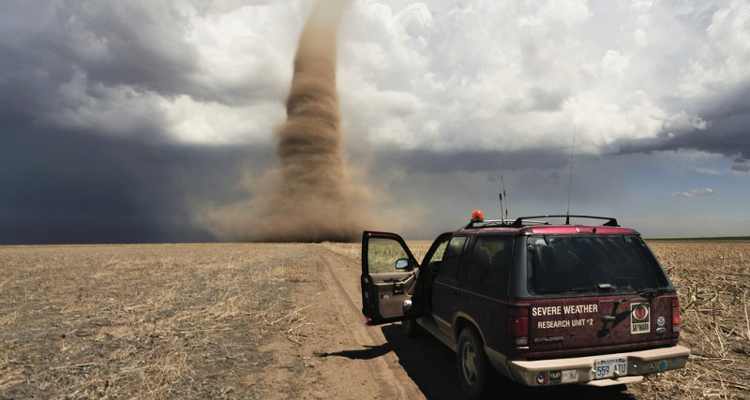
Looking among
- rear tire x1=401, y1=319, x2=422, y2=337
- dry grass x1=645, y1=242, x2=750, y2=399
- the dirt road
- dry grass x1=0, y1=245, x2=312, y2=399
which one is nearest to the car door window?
rear tire x1=401, y1=319, x2=422, y2=337

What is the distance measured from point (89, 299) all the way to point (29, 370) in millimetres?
6513

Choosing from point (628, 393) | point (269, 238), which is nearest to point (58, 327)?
point (628, 393)

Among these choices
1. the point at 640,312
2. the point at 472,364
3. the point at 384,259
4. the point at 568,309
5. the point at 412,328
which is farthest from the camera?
the point at 384,259

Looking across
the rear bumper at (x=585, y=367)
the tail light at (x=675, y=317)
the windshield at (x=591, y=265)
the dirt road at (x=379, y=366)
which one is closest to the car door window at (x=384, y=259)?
the dirt road at (x=379, y=366)

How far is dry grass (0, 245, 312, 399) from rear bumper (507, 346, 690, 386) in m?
2.97

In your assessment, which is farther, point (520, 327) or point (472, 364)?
point (472, 364)

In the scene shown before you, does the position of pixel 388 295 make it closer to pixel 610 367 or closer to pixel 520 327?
pixel 520 327

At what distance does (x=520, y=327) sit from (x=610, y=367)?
0.94m

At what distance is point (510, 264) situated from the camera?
4012 mm

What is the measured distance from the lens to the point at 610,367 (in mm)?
3836

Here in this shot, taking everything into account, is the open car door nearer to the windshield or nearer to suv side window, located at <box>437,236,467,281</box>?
suv side window, located at <box>437,236,467,281</box>

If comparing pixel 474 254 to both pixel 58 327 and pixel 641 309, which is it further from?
pixel 58 327

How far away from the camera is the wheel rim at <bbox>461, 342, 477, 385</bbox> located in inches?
181

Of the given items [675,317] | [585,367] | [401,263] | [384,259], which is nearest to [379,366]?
[401,263]
